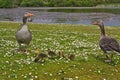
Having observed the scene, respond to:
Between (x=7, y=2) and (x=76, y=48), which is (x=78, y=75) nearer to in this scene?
(x=76, y=48)

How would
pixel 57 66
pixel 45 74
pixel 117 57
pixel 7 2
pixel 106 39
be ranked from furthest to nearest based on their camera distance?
1. pixel 7 2
2. pixel 117 57
3. pixel 106 39
4. pixel 57 66
5. pixel 45 74

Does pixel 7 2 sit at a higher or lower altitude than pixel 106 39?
lower

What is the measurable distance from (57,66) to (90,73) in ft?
6.91

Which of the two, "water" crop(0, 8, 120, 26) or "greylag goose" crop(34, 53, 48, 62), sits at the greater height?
"greylag goose" crop(34, 53, 48, 62)

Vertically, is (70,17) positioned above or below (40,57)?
below

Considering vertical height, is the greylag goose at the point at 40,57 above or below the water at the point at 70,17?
above

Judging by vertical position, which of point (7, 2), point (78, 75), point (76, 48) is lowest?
point (7, 2)

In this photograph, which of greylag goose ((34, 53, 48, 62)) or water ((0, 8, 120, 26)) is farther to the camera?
water ((0, 8, 120, 26))

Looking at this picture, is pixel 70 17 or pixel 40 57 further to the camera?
pixel 70 17

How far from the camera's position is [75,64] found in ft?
69.8

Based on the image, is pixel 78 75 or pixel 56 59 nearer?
pixel 78 75

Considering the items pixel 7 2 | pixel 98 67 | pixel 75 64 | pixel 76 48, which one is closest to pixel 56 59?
pixel 75 64

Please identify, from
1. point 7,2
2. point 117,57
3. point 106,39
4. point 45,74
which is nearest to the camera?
point 45,74

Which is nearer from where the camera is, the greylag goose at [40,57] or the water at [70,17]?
the greylag goose at [40,57]
